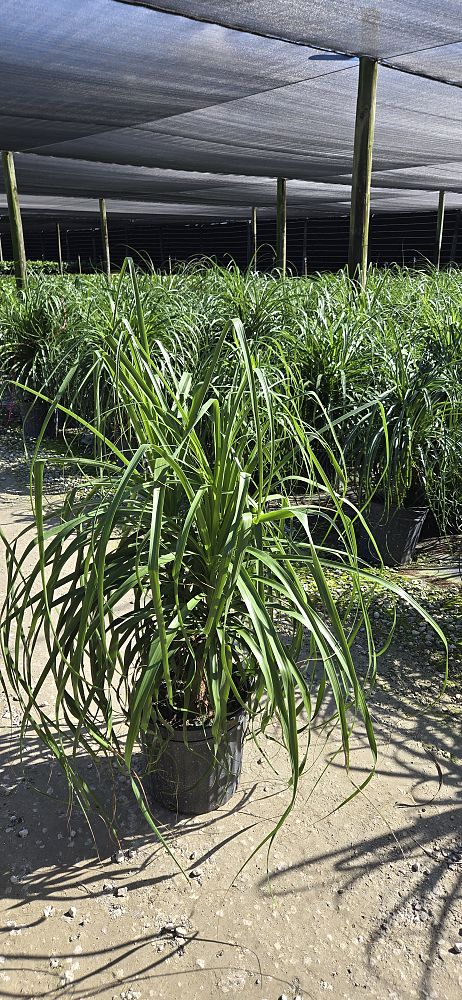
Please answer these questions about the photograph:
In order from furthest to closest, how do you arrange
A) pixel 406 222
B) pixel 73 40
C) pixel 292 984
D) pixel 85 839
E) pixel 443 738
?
pixel 406 222, pixel 73 40, pixel 443 738, pixel 85 839, pixel 292 984

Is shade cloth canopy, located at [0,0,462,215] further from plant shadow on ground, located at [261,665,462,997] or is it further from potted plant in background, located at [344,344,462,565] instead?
plant shadow on ground, located at [261,665,462,997]

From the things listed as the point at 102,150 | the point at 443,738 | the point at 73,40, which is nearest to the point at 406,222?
the point at 102,150

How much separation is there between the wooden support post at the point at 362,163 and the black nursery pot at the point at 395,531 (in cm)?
171

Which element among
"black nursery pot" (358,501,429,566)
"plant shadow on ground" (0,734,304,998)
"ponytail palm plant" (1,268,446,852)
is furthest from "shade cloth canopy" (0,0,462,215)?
"plant shadow on ground" (0,734,304,998)

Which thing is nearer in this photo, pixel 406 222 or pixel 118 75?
pixel 118 75

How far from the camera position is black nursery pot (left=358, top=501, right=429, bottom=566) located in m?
2.81

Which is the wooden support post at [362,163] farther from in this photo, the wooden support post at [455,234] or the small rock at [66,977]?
the wooden support post at [455,234]

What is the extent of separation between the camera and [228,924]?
1.35 m

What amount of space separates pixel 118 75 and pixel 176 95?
583 millimetres

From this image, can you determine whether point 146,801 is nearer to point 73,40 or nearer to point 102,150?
point 73,40

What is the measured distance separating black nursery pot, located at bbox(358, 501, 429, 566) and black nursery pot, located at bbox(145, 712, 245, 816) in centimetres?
133

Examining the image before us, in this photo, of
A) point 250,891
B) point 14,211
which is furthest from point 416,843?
point 14,211

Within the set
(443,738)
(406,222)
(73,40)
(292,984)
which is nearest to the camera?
(292,984)

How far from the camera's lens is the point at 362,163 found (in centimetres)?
413
